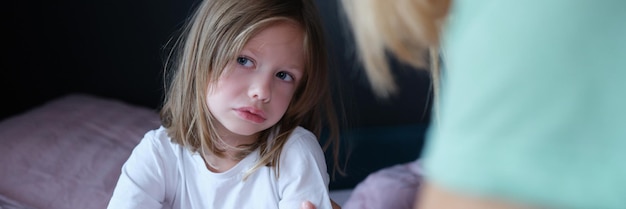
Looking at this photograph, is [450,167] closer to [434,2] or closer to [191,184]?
[434,2]

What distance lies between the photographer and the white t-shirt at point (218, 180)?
3.87 feet

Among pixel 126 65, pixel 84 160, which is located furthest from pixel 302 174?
pixel 126 65

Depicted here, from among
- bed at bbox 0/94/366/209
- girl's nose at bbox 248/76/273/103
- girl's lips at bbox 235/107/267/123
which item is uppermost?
girl's nose at bbox 248/76/273/103

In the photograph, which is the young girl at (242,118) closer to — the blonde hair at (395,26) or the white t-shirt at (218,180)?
the white t-shirt at (218,180)

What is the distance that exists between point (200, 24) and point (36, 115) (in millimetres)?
798

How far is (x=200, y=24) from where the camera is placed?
3.98ft

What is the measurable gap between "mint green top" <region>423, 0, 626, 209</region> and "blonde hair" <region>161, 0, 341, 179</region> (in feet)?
2.57

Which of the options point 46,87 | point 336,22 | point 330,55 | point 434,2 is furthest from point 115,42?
point 434,2

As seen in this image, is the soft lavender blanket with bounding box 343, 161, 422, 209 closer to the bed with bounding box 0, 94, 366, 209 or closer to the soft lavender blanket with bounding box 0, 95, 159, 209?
the bed with bounding box 0, 94, 366, 209

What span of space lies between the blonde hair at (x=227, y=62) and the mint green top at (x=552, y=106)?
2.57 feet

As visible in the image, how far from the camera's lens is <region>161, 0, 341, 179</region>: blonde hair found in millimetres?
1149

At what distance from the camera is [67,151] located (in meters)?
1.70

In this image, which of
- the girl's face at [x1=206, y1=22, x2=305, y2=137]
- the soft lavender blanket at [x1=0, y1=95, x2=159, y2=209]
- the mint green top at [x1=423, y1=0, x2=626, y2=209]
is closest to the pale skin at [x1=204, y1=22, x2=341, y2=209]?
the girl's face at [x1=206, y1=22, x2=305, y2=137]

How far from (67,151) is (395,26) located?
53.5 inches
